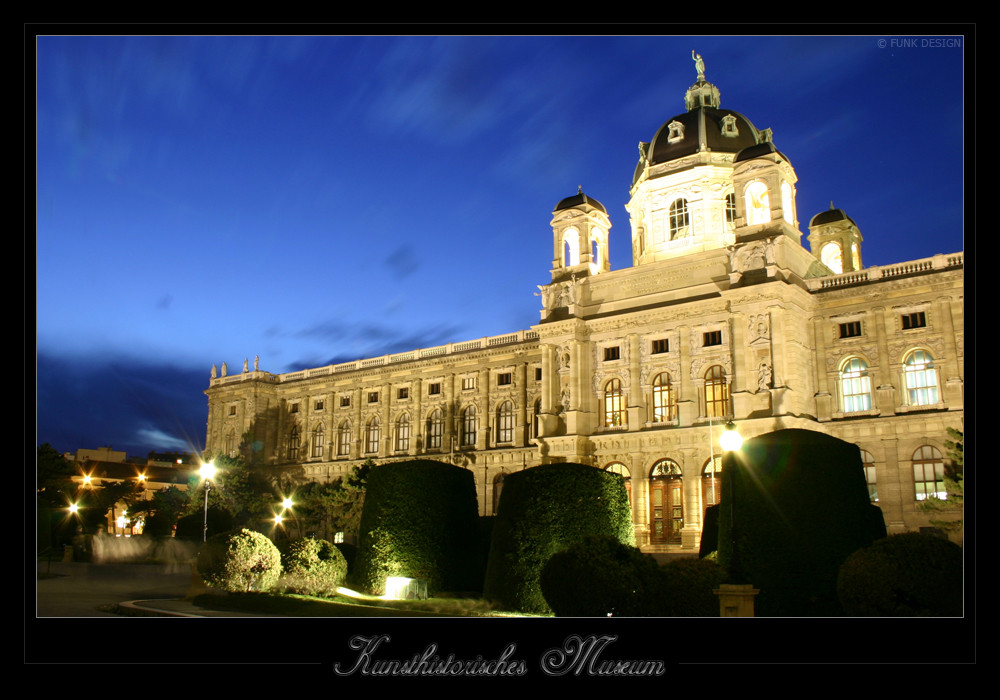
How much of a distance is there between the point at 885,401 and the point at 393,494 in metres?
27.5

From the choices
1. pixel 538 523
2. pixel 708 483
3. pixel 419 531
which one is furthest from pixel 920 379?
pixel 419 531

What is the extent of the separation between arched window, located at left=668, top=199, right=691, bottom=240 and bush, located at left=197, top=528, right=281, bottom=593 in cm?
3625

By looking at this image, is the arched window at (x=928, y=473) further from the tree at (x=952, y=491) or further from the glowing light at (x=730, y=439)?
the glowing light at (x=730, y=439)

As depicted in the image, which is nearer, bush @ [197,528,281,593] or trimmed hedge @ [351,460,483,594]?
bush @ [197,528,281,593]

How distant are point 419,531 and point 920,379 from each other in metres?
28.4

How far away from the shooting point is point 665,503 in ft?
160

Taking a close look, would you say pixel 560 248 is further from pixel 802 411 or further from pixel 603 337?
pixel 802 411

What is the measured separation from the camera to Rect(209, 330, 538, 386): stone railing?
65.1 meters

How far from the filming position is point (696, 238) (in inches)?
2172

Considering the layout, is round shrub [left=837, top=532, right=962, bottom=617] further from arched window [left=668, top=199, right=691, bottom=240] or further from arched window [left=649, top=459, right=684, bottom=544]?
arched window [left=668, top=199, right=691, bottom=240]

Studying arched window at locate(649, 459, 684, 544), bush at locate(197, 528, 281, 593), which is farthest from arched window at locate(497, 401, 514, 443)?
bush at locate(197, 528, 281, 593)

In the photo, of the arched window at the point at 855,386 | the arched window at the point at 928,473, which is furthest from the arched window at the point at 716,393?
the arched window at the point at 928,473

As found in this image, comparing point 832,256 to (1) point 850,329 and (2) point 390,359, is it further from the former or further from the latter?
(2) point 390,359
